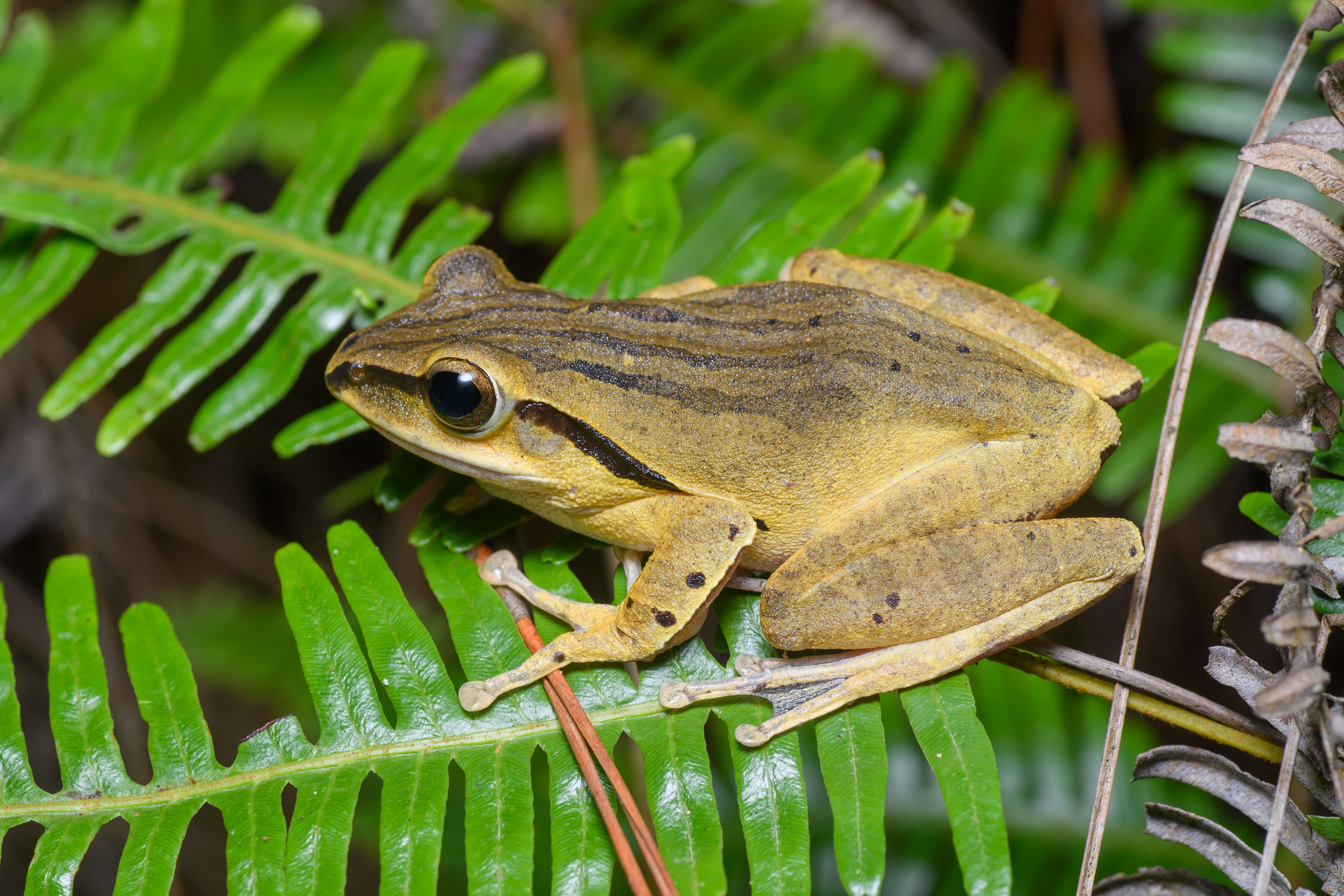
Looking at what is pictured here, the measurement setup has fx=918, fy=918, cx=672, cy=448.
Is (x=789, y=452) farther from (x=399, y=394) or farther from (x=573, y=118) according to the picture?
(x=573, y=118)

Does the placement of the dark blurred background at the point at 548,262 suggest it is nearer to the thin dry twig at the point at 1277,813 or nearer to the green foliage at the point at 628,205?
the green foliage at the point at 628,205

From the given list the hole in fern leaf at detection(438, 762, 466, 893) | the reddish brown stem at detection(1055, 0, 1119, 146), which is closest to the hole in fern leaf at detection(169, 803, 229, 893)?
the hole in fern leaf at detection(438, 762, 466, 893)

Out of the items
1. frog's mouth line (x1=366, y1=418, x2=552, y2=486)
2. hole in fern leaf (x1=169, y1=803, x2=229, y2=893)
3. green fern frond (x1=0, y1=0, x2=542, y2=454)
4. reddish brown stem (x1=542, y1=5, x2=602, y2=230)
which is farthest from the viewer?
hole in fern leaf (x1=169, y1=803, x2=229, y2=893)

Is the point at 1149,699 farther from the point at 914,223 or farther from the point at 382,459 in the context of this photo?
the point at 382,459

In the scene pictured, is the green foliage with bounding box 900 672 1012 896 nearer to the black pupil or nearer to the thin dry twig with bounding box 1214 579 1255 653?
the thin dry twig with bounding box 1214 579 1255 653

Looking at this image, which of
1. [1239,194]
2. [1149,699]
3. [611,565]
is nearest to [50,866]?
[611,565]

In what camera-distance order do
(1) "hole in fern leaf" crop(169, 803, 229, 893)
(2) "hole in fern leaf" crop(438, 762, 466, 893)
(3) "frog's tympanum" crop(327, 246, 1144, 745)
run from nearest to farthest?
1. (3) "frog's tympanum" crop(327, 246, 1144, 745)
2. (2) "hole in fern leaf" crop(438, 762, 466, 893)
3. (1) "hole in fern leaf" crop(169, 803, 229, 893)
